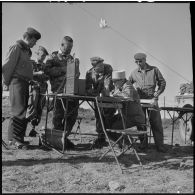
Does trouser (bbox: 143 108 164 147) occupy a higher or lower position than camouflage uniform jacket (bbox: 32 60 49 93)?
lower

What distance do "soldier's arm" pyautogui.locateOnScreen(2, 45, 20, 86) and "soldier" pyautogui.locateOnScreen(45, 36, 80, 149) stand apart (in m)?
0.81

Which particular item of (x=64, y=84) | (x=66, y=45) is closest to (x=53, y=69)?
(x=64, y=84)

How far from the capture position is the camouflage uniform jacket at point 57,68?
5.80 metres

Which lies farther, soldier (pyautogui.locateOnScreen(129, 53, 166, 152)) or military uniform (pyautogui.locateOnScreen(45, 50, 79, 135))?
soldier (pyautogui.locateOnScreen(129, 53, 166, 152))

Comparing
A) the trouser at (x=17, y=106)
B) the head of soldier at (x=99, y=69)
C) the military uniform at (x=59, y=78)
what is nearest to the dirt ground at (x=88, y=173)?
the trouser at (x=17, y=106)

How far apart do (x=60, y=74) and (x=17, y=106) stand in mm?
1006

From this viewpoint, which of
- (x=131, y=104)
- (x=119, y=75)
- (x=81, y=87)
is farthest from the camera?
(x=131, y=104)

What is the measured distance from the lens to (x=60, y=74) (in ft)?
→ 19.1

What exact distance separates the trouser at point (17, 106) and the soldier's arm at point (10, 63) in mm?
118

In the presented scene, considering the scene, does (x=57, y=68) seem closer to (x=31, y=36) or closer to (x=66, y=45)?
(x=66, y=45)

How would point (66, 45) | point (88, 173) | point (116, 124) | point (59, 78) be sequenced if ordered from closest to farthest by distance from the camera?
point (88, 173)
point (116, 124)
point (66, 45)
point (59, 78)

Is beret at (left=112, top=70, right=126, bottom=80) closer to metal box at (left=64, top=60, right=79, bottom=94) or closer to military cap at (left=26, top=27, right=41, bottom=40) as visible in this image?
metal box at (left=64, top=60, right=79, bottom=94)

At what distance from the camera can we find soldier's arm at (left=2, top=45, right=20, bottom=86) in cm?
504

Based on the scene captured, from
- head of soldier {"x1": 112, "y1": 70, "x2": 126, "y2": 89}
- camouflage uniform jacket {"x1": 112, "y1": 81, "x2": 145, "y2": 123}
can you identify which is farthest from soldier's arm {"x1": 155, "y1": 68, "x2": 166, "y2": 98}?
head of soldier {"x1": 112, "y1": 70, "x2": 126, "y2": 89}
